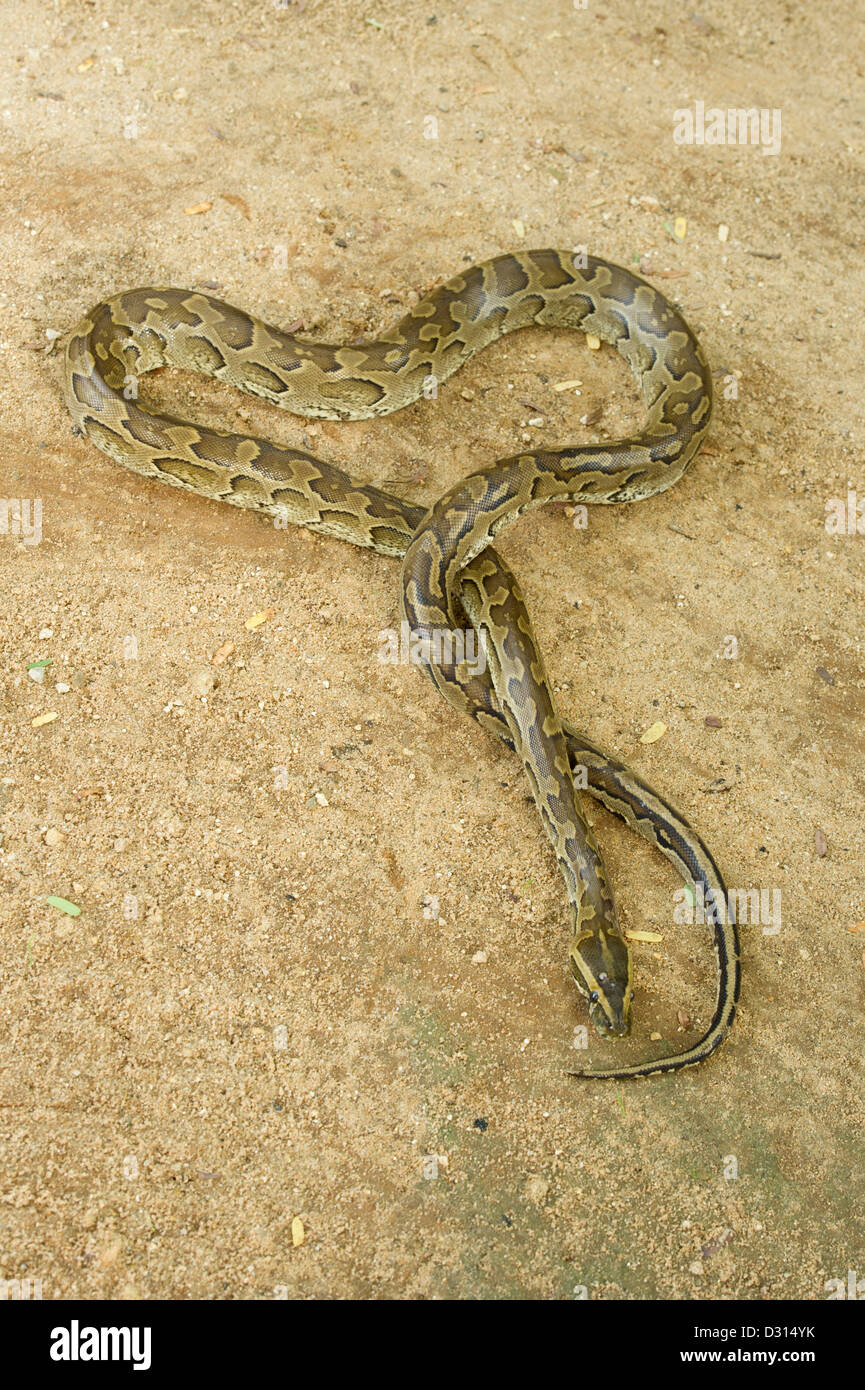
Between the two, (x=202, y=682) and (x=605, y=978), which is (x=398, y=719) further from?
(x=605, y=978)

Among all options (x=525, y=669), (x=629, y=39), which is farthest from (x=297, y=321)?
(x=629, y=39)

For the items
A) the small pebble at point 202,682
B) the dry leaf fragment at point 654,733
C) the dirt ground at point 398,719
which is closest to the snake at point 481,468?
the dirt ground at point 398,719

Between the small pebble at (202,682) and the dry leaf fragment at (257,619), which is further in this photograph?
the dry leaf fragment at (257,619)

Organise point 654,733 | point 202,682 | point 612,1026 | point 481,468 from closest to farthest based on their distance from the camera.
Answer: point 612,1026, point 202,682, point 654,733, point 481,468

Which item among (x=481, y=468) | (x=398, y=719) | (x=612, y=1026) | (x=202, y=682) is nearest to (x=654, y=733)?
(x=398, y=719)

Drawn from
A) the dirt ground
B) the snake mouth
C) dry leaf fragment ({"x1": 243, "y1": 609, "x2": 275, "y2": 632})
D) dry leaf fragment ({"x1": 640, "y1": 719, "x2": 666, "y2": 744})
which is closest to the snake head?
the snake mouth

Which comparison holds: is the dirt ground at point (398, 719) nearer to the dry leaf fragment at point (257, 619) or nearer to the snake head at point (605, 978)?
the dry leaf fragment at point (257, 619)

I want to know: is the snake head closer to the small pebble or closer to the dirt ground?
the dirt ground
